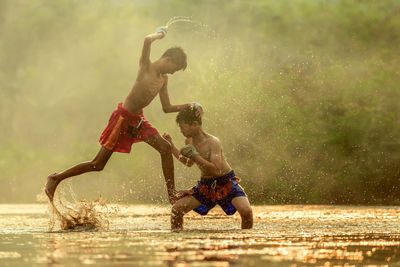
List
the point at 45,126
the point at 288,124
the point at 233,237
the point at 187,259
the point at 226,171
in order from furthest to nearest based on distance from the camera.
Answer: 1. the point at 45,126
2. the point at 288,124
3. the point at 226,171
4. the point at 233,237
5. the point at 187,259

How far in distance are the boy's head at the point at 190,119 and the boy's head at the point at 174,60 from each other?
57 centimetres

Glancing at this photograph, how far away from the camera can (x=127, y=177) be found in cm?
2248

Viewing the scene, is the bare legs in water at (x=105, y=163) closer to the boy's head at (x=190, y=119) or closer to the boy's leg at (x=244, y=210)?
the boy's head at (x=190, y=119)

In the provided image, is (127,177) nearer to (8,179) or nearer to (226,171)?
(8,179)

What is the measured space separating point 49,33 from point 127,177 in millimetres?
11979

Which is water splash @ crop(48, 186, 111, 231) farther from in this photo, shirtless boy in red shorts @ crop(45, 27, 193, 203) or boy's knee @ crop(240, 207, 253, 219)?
Answer: boy's knee @ crop(240, 207, 253, 219)

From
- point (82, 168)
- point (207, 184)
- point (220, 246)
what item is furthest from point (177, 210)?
point (220, 246)

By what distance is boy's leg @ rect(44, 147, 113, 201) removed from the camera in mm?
8711

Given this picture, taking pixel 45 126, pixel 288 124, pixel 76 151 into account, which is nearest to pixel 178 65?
pixel 288 124

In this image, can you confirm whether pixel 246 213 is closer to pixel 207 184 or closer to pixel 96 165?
pixel 207 184

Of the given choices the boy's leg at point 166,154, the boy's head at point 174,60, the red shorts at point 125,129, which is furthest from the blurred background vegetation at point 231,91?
the boy's head at point 174,60

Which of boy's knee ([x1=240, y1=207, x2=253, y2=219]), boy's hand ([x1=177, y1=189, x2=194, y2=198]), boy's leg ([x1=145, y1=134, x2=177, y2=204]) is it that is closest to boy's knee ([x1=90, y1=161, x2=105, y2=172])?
boy's leg ([x1=145, y1=134, x2=177, y2=204])

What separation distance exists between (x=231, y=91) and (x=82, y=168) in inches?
436

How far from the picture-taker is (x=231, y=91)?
19578mm
